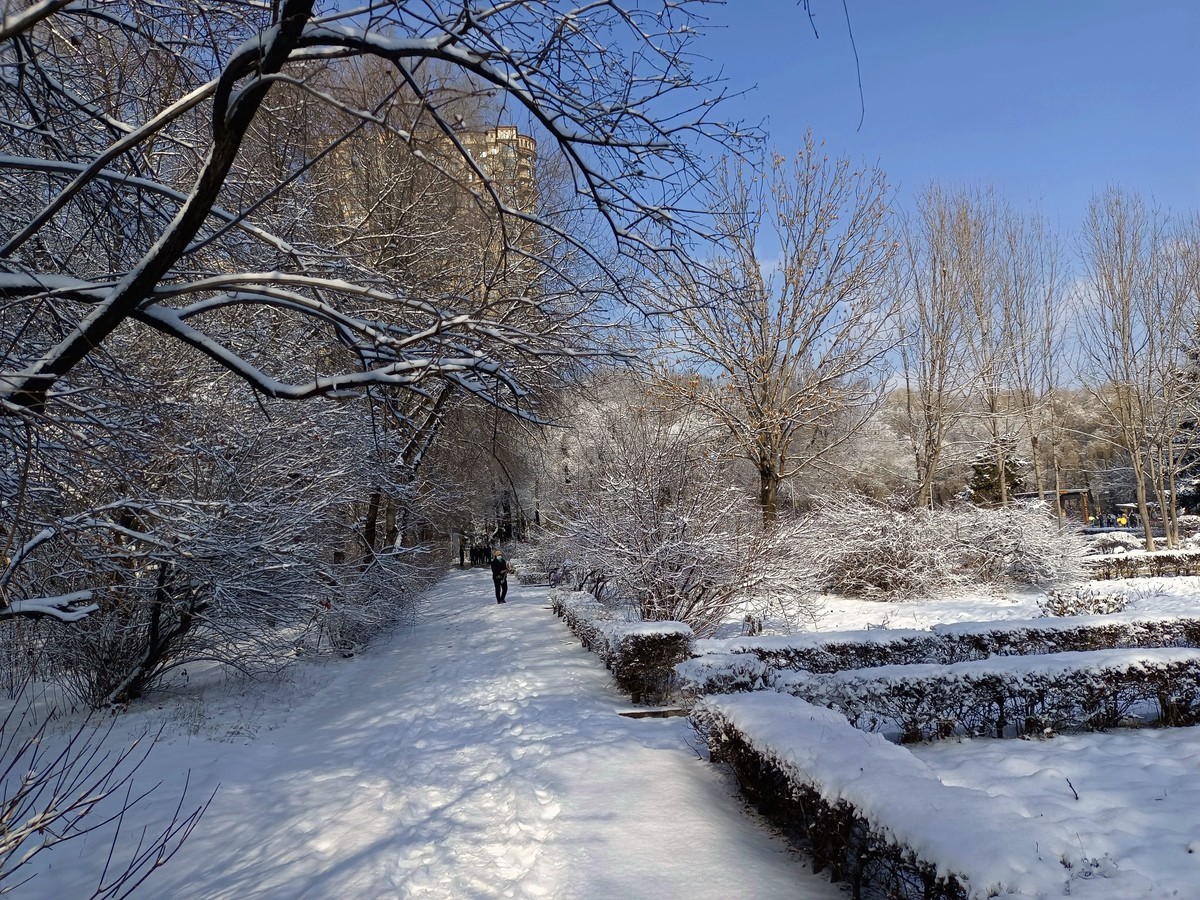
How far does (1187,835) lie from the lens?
13.8ft

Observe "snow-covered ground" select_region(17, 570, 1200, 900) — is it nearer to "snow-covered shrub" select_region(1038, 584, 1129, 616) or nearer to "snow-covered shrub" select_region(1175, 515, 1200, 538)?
"snow-covered shrub" select_region(1038, 584, 1129, 616)

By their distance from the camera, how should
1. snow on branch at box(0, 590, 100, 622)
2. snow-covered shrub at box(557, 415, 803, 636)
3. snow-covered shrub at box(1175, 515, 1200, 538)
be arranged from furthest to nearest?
snow-covered shrub at box(1175, 515, 1200, 538), snow-covered shrub at box(557, 415, 803, 636), snow on branch at box(0, 590, 100, 622)

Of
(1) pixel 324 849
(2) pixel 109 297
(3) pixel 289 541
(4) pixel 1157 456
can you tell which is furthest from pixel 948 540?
(2) pixel 109 297

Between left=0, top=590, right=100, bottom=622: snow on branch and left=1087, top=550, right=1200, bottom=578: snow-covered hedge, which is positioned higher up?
left=0, top=590, right=100, bottom=622: snow on branch

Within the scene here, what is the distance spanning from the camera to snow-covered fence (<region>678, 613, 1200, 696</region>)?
329 inches

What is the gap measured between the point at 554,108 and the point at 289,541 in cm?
736

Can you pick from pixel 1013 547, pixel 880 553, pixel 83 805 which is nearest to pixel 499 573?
pixel 880 553

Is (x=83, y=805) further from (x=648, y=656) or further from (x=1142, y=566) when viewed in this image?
(x=1142, y=566)

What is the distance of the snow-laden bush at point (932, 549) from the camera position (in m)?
17.2

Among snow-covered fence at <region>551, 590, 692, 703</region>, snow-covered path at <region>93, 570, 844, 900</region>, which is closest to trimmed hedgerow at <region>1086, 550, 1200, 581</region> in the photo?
snow-covered fence at <region>551, 590, 692, 703</region>

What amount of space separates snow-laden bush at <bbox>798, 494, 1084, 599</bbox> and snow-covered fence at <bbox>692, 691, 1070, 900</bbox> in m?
11.8

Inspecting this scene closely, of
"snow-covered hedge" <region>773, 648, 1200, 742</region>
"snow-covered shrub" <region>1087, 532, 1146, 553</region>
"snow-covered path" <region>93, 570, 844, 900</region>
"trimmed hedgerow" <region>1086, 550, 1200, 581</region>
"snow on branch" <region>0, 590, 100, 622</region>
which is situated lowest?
"snow-covered path" <region>93, 570, 844, 900</region>

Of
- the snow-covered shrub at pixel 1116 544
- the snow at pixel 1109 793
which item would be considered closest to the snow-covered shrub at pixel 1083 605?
the snow at pixel 1109 793

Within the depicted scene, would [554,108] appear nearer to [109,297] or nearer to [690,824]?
[109,297]
